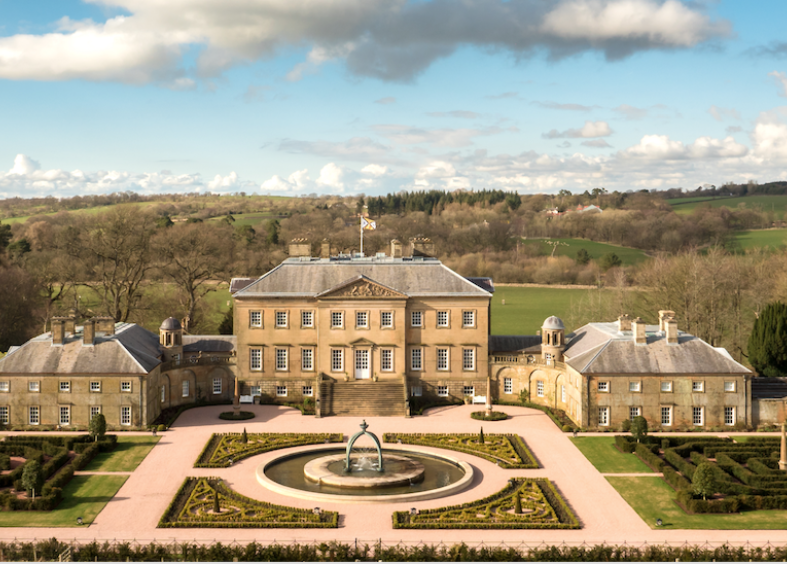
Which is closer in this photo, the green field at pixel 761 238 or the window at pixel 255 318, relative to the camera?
the window at pixel 255 318

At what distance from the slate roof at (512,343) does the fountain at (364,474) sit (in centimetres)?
1805

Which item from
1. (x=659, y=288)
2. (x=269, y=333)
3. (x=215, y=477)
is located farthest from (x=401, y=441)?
(x=659, y=288)

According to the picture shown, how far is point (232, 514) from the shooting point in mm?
40531

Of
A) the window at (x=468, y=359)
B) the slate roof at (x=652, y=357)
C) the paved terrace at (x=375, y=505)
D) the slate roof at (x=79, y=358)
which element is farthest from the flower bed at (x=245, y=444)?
the slate roof at (x=652, y=357)

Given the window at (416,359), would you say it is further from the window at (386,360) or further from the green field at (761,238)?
the green field at (761,238)

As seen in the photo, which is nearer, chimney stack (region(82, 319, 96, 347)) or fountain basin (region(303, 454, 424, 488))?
fountain basin (region(303, 454, 424, 488))

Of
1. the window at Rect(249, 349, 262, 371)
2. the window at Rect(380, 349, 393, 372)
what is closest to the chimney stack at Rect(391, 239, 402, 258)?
the window at Rect(380, 349, 393, 372)

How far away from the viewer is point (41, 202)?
192m

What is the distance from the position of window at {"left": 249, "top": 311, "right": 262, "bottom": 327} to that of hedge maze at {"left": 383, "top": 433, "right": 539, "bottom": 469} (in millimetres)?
16998

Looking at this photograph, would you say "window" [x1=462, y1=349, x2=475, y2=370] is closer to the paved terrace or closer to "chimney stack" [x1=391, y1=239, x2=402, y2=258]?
the paved terrace

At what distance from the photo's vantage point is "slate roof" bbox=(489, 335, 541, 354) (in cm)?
6756

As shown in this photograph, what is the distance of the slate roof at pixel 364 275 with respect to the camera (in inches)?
2633

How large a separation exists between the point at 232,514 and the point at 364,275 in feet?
100

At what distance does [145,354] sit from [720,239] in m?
106
